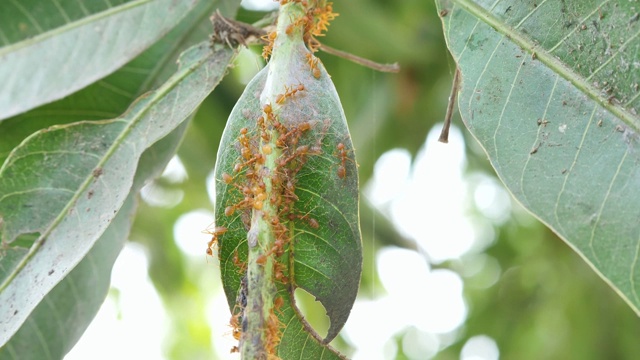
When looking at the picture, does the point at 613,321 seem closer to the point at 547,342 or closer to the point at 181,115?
the point at 547,342

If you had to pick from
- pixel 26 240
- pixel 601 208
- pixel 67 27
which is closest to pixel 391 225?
pixel 67 27

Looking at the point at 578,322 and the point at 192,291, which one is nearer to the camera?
the point at 578,322

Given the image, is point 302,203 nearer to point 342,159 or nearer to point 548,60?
point 342,159

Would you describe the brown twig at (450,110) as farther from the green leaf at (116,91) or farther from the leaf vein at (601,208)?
the green leaf at (116,91)

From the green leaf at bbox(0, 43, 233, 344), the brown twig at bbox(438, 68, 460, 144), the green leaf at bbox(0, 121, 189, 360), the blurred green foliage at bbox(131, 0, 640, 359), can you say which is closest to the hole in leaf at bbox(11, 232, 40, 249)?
the green leaf at bbox(0, 43, 233, 344)

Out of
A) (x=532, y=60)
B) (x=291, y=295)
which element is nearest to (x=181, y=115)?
(x=291, y=295)

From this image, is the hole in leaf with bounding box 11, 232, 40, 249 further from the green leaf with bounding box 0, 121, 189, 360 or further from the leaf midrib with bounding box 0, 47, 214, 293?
the green leaf with bounding box 0, 121, 189, 360

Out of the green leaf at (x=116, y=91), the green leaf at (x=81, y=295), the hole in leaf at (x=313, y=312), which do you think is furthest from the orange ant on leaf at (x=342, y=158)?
the hole in leaf at (x=313, y=312)
